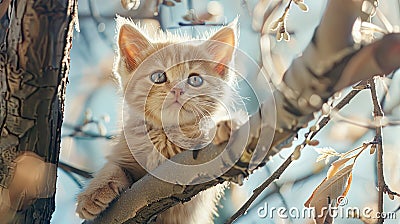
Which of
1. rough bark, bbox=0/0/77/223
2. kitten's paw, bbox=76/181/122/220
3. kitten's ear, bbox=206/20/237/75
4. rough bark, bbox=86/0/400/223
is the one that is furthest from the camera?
kitten's ear, bbox=206/20/237/75

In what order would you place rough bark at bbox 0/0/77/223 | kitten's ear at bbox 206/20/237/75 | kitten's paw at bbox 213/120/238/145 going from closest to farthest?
kitten's paw at bbox 213/120/238/145 < rough bark at bbox 0/0/77/223 < kitten's ear at bbox 206/20/237/75

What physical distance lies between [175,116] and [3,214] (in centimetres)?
40

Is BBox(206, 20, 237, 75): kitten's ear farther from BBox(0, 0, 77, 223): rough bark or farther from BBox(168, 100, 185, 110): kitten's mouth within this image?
BBox(0, 0, 77, 223): rough bark

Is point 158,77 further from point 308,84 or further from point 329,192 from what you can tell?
point 308,84

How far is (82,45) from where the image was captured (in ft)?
5.64

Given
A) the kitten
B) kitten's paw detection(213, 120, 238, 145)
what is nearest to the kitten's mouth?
the kitten

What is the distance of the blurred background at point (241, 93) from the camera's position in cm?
130

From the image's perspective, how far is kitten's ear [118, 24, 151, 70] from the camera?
113cm

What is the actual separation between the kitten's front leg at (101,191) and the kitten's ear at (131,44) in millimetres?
228

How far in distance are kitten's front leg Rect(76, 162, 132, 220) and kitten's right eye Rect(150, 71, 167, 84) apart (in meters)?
0.18

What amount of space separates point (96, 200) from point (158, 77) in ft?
0.87

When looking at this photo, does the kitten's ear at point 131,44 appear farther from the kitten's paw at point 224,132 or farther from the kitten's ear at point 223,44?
the kitten's paw at point 224,132

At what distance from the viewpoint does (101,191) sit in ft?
3.24

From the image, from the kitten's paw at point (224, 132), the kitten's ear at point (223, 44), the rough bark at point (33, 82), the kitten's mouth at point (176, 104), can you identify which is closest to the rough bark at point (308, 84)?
the kitten's paw at point (224, 132)
